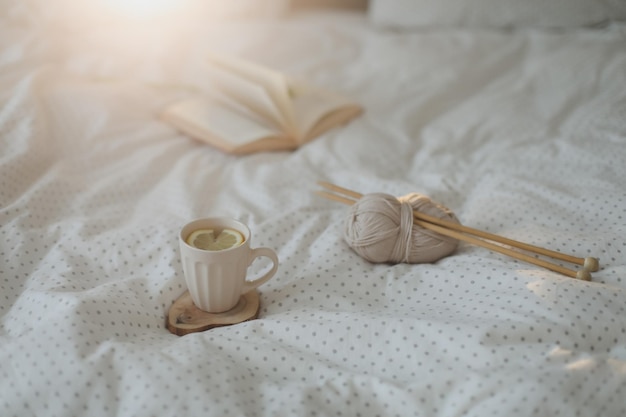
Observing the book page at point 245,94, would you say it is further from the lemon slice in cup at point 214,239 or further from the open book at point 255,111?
the lemon slice in cup at point 214,239

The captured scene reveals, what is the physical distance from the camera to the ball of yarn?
829mm

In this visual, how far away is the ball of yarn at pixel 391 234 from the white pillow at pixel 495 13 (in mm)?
936

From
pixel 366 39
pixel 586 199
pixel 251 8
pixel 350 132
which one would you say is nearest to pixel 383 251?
pixel 586 199

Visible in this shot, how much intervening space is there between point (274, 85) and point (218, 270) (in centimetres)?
60

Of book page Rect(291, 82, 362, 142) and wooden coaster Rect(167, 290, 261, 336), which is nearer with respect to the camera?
wooden coaster Rect(167, 290, 261, 336)

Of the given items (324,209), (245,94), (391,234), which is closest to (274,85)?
(245,94)

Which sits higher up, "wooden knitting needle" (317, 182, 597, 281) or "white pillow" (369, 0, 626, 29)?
"white pillow" (369, 0, 626, 29)

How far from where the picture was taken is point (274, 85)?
1.24 meters

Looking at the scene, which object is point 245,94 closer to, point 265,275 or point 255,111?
point 255,111

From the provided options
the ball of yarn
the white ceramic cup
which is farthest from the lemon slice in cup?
the ball of yarn

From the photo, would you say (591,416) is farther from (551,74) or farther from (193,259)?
(551,74)

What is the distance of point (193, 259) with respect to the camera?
28.5 inches

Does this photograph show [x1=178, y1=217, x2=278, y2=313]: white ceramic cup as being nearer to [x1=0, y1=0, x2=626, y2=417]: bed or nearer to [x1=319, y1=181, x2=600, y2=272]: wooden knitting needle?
[x1=0, y1=0, x2=626, y2=417]: bed

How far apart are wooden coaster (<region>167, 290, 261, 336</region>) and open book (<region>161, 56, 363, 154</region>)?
45 centimetres
